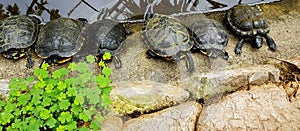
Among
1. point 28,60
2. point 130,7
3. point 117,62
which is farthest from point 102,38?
point 28,60

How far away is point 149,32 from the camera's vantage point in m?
3.68

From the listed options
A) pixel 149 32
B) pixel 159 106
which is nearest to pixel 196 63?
pixel 149 32

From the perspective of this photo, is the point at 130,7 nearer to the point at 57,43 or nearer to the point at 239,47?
the point at 57,43

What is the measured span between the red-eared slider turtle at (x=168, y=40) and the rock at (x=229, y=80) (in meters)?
0.41

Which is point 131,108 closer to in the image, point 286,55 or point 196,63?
point 196,63

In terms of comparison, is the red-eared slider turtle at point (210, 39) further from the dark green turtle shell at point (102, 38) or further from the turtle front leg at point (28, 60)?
the turtle front leg at point (28, 60)

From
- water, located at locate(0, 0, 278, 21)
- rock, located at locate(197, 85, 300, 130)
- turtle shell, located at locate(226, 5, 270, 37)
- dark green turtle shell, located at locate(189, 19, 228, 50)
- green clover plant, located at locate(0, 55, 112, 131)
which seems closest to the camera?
rock, located at locate(197, 85, 300, 130)

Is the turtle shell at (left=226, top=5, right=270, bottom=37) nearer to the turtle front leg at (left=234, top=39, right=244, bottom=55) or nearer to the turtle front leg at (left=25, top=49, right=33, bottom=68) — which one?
the turtle front leg at (left=234, top=39, right=244, bottom=55)

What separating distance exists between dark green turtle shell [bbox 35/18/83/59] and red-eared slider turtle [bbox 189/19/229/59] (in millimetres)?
1050

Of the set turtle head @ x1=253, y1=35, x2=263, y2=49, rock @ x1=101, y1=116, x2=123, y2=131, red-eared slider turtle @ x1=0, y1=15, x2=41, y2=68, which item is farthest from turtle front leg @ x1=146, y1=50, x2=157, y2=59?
red-eared slider turtle @ x1=0, y1=15, x2=41, y2=68

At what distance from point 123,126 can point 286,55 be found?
1719mm

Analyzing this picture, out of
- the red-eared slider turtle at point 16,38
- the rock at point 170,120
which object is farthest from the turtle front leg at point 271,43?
the red-eared slider turtle at point 16,38

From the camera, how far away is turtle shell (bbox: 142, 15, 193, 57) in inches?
140

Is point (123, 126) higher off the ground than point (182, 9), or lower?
lower
